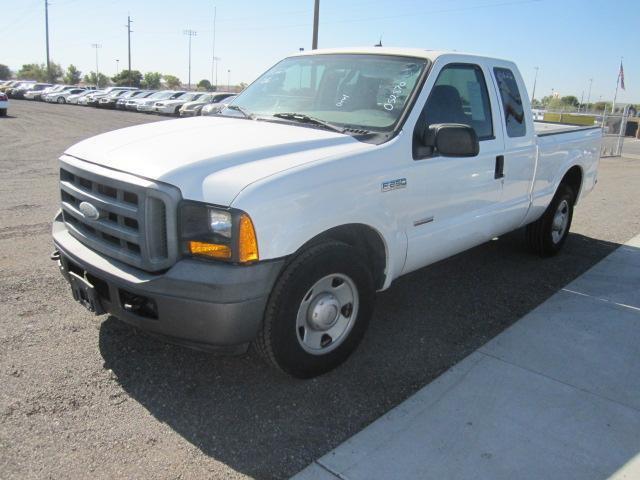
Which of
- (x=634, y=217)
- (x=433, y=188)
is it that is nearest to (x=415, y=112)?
(x=433, y=188)

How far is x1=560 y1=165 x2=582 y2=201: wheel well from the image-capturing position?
628 centimetres

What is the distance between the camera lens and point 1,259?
16.9 feet

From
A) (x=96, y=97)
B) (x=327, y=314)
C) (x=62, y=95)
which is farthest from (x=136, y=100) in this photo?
(x=327, y=314)

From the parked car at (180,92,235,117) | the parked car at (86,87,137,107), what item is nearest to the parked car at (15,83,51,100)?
the parked car at (86,87,137,107)

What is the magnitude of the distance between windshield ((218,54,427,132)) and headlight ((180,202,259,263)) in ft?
4.45

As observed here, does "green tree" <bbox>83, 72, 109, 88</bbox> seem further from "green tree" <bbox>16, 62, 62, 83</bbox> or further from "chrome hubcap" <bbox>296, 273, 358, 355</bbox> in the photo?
"chrome hubcap" <bbox>296, 273, 358, 355</bbox>

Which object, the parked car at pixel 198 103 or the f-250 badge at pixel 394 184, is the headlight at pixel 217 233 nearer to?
the f-250 badge at pixel 394 184

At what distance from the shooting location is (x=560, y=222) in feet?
20.7

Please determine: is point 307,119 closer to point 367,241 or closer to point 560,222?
point 367,241

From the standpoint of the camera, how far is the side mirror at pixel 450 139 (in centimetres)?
357

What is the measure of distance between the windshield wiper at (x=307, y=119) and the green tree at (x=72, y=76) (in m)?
135

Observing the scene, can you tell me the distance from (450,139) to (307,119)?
983 mm

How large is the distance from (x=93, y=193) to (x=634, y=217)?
331 inches

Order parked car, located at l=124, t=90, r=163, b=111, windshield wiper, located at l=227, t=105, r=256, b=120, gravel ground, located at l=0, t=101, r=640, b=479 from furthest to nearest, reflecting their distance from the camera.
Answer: parked car, located at l=124, t=90, r=163, b=111, windshield wiper, located at l=227, t=105, r=256, b=120, gravel ground, located at l=0, t=101, r=640, b=479
